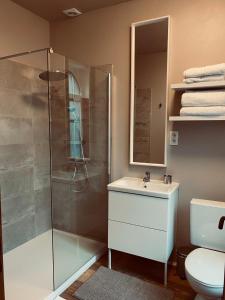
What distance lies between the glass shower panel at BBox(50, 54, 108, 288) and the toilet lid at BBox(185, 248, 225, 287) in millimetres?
1136

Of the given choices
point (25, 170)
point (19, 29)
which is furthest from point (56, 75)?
point (25, 170)

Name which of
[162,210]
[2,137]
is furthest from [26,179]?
[162,210]

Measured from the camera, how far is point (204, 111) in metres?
1.99

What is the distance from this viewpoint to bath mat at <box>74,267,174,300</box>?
2.03 m

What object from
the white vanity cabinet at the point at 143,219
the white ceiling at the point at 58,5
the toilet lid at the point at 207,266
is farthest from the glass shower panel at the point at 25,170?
the toilet lid at the point at 207,266

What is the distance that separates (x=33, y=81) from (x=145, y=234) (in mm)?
2032

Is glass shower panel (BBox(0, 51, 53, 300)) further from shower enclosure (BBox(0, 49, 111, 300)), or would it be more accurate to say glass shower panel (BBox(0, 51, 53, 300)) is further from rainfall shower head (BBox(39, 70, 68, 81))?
rainfall shower head (BBox(39, 70, 68, 81))

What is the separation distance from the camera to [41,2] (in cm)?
245

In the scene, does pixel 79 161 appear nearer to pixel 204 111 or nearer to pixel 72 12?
pixel 204 111

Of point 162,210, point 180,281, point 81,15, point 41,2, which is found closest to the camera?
point 162,210

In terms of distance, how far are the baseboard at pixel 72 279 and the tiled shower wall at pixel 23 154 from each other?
0.82 metres

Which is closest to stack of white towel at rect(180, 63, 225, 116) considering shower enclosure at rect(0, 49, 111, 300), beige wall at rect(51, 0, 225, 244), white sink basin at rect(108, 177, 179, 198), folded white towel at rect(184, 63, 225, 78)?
folded white towel at rect(184, 63, 225, 78)

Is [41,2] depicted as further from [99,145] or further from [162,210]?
[162,210]

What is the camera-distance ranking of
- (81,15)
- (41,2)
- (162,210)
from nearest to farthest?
(162,210) → (41,2) → (81,15)
